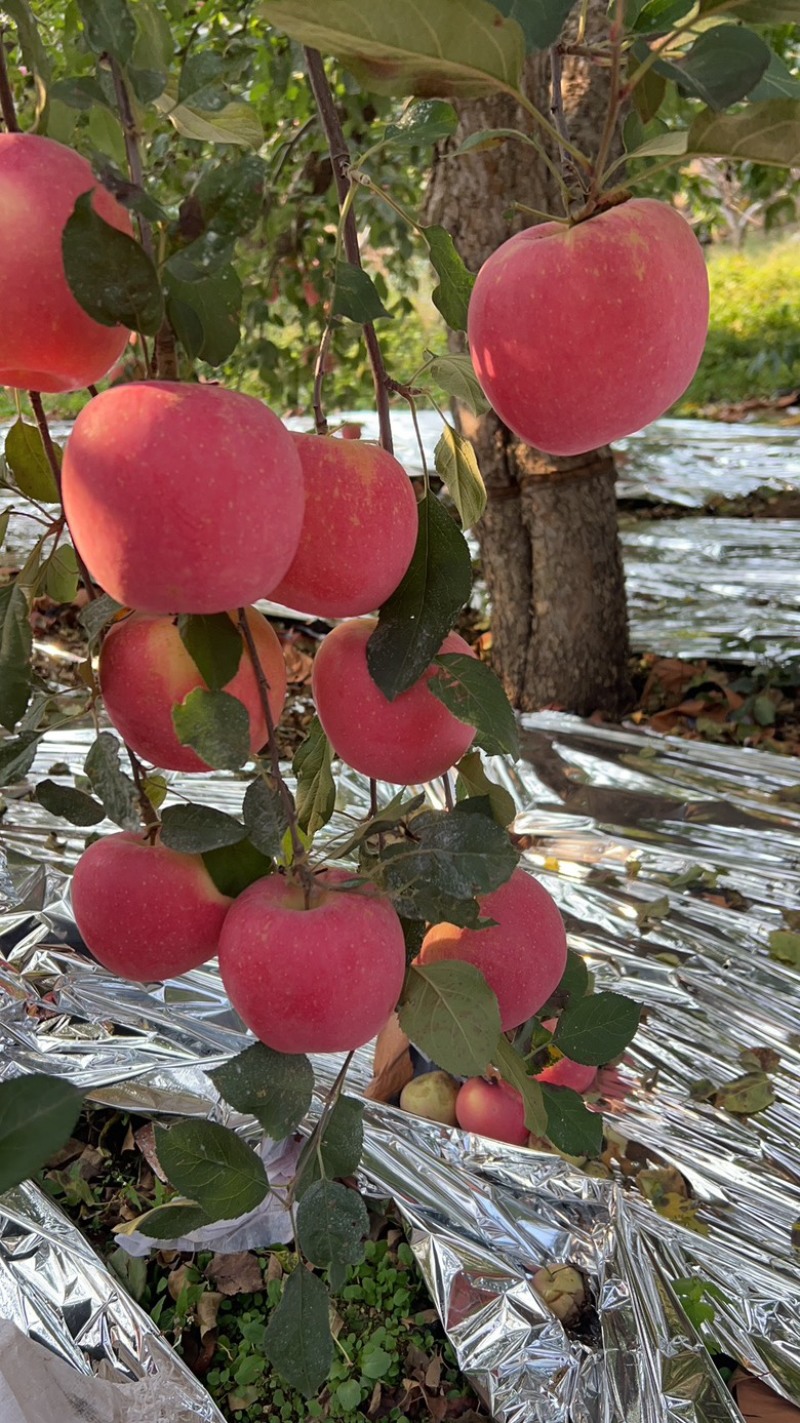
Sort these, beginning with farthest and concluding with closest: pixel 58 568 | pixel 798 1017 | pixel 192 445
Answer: pixel 798 1017 → pixel 58 568 → pixel 192 445

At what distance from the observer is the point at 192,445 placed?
0.37 m

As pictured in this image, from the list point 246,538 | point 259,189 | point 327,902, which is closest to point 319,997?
point 327,902

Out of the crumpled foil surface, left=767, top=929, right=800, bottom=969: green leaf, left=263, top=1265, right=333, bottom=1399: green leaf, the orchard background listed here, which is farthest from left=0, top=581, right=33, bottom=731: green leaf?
left=767, top=929, right=800, bottom=969: green leaf

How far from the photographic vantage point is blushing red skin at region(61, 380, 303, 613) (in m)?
0.37

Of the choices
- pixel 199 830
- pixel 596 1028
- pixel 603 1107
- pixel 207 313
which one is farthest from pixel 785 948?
pixel 207 313

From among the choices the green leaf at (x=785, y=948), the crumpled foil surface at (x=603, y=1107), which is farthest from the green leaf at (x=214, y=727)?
the green leaf at (x=785, y=948)

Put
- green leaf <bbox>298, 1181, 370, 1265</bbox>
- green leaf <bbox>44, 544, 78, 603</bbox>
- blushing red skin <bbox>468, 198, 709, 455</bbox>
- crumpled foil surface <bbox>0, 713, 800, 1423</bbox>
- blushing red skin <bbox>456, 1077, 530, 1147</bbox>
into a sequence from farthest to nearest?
blushing red skin <bbox>456, 1077, 530, 1147</bbox>, crumpled foil surface <bbox>0, 713, 800, 1423</bbox>, green leaf <bbox>44, 544, 78, 603</bbox>, green leaf <bbox>298, 1181, 370, 1265</bbox>, blushing red skin <bbox>468, 198, 709, 455</bbox>

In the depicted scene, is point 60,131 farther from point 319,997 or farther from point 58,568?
point 319,997

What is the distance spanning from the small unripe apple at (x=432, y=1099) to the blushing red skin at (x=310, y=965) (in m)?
0.62

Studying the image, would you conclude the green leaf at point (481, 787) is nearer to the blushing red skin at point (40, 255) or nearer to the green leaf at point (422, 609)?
the green leaf at point (422, 609)

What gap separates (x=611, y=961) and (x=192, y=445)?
1.02m

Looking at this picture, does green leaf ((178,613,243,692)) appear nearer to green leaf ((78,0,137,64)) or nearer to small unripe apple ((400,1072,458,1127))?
green leaf ((78,0,137,64))

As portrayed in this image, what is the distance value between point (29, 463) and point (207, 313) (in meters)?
0.22

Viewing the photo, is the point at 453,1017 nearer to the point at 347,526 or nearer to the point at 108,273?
the point at 347,526
